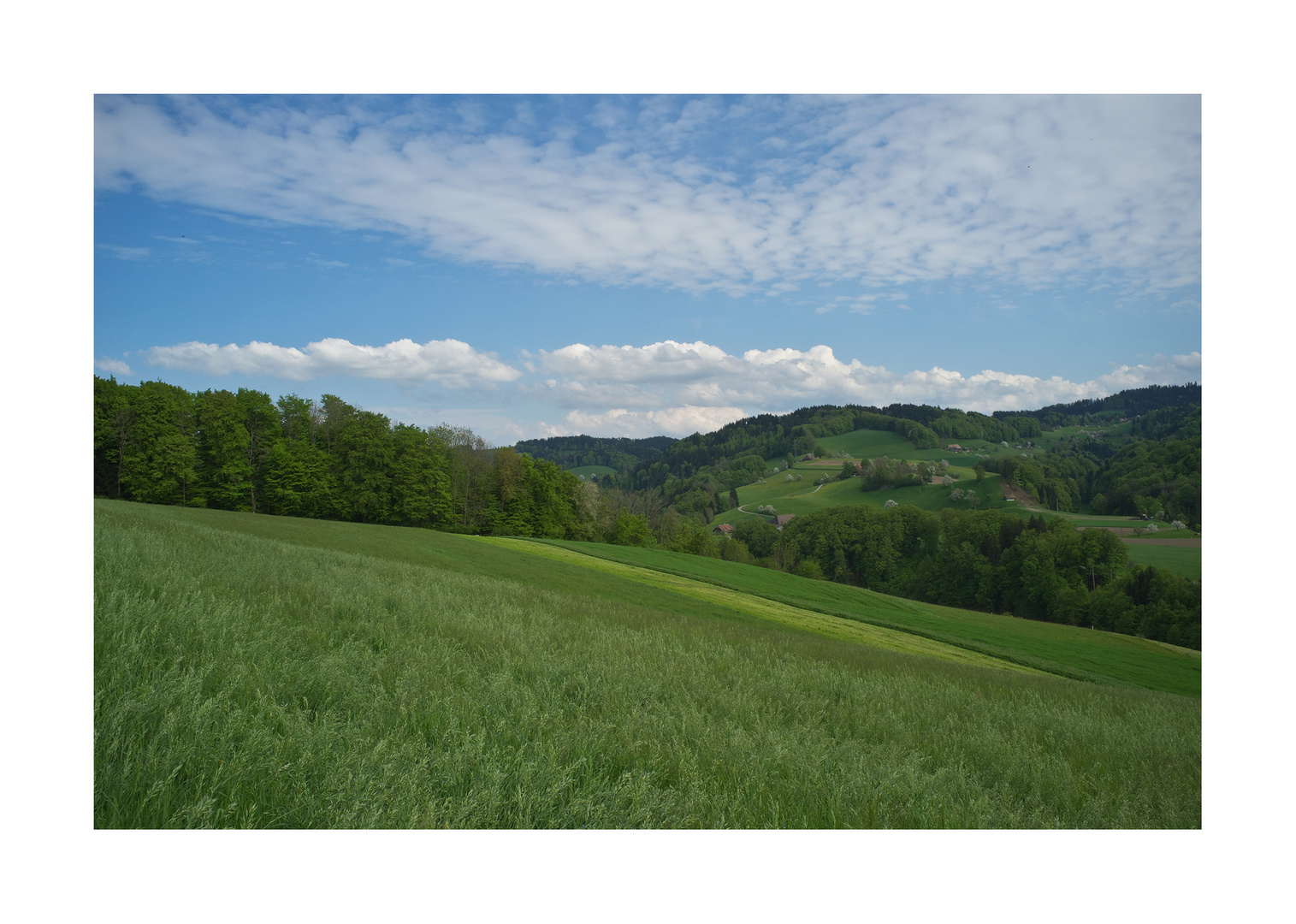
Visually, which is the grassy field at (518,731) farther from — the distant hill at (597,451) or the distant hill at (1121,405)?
the distant hill at (597,451)

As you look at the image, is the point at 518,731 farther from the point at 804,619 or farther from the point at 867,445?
the point at 867,445

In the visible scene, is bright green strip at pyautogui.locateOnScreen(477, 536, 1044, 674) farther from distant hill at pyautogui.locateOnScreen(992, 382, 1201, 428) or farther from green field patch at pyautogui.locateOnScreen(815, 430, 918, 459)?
green field patch at pyautogui.locateOnScreen(815, 430, 918, 459)

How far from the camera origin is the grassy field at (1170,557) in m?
5.99

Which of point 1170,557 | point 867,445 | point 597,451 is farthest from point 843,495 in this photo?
point 1170,557

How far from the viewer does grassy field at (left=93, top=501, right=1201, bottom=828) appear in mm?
3088

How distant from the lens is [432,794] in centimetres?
308

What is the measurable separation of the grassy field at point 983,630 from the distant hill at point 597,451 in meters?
12.1

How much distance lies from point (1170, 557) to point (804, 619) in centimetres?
1357

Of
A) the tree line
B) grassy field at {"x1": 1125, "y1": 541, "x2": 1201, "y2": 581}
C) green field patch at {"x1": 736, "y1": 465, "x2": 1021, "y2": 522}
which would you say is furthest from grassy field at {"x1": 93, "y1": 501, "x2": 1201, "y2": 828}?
green field patch at {"x1": 736, "y1": 465, "x2": 1021, "y2": 522}

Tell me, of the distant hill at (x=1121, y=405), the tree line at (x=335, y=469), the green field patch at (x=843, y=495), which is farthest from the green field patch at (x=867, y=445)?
the tree line at (x=335, y=469)

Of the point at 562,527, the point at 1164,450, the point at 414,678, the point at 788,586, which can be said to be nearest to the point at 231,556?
the point at 414,678

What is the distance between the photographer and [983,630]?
26.7 meters

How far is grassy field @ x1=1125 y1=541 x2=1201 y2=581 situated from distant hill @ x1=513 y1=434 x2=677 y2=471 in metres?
32.6
